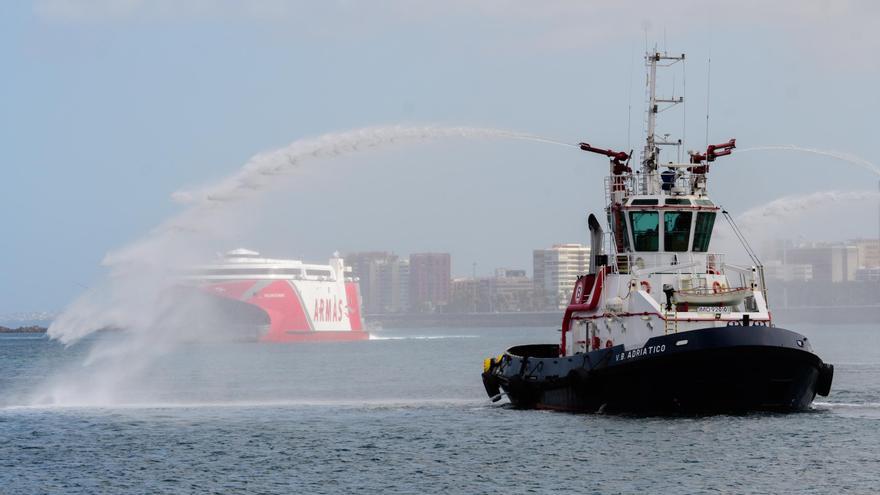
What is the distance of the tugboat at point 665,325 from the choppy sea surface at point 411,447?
2.82 ft

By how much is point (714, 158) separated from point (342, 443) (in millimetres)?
15948

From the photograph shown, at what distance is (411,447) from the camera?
39.8 metres

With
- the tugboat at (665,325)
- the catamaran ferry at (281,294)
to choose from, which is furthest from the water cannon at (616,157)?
the catamaran ferry at (281,294)

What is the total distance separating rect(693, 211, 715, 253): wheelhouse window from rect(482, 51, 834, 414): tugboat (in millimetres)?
34

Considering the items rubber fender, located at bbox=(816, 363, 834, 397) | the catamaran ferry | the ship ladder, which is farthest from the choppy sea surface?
the catamaran ferry

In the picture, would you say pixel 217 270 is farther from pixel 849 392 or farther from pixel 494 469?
pixel 494 469

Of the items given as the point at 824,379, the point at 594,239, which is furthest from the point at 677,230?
the point at 824,379

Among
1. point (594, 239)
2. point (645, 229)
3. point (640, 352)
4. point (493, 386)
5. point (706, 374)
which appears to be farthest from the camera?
point (493, 386)

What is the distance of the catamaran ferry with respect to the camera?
15238 cm

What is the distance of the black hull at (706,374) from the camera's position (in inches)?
1529

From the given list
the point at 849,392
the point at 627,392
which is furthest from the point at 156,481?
the point at 849,392

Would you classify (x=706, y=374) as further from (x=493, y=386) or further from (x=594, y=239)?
(x=493, y=386)

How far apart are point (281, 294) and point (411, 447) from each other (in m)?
118

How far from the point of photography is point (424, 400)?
58094 millimetres
